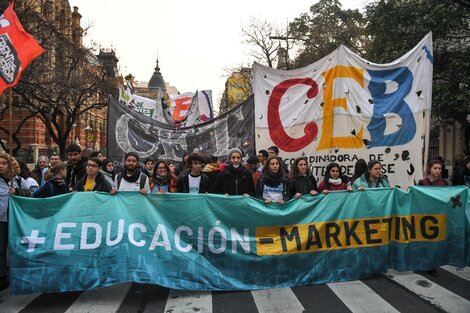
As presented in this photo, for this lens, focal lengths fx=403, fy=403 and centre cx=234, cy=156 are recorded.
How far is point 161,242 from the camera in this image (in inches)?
185

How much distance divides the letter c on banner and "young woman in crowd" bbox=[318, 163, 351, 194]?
61 cm

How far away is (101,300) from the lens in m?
4.50

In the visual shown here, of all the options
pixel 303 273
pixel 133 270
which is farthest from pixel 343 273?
pixel 133 270

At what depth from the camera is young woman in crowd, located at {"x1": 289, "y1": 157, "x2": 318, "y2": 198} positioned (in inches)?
226

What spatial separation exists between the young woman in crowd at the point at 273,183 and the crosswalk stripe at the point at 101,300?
2156mm

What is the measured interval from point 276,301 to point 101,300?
195cm

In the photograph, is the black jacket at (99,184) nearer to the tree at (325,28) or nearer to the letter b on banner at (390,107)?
the letter b on banner at (390,107)

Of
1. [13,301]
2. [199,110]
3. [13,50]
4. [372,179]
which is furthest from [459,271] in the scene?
[199,110]

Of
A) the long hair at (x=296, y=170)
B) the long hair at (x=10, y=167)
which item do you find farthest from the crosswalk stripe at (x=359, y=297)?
the long hair at (x=10, y=167)

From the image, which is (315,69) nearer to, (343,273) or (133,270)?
(343,273)

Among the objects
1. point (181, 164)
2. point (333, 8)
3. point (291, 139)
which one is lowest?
point (181, 164)

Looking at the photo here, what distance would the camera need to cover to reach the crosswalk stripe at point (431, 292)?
425 centimetres

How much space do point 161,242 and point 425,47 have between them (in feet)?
14.8

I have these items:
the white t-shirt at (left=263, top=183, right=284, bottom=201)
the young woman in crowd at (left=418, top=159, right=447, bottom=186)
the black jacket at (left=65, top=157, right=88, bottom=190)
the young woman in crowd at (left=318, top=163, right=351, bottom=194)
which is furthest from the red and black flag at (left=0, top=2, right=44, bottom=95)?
the young woman in crowd at (left=418, top=159, right=447, bottom=186)
